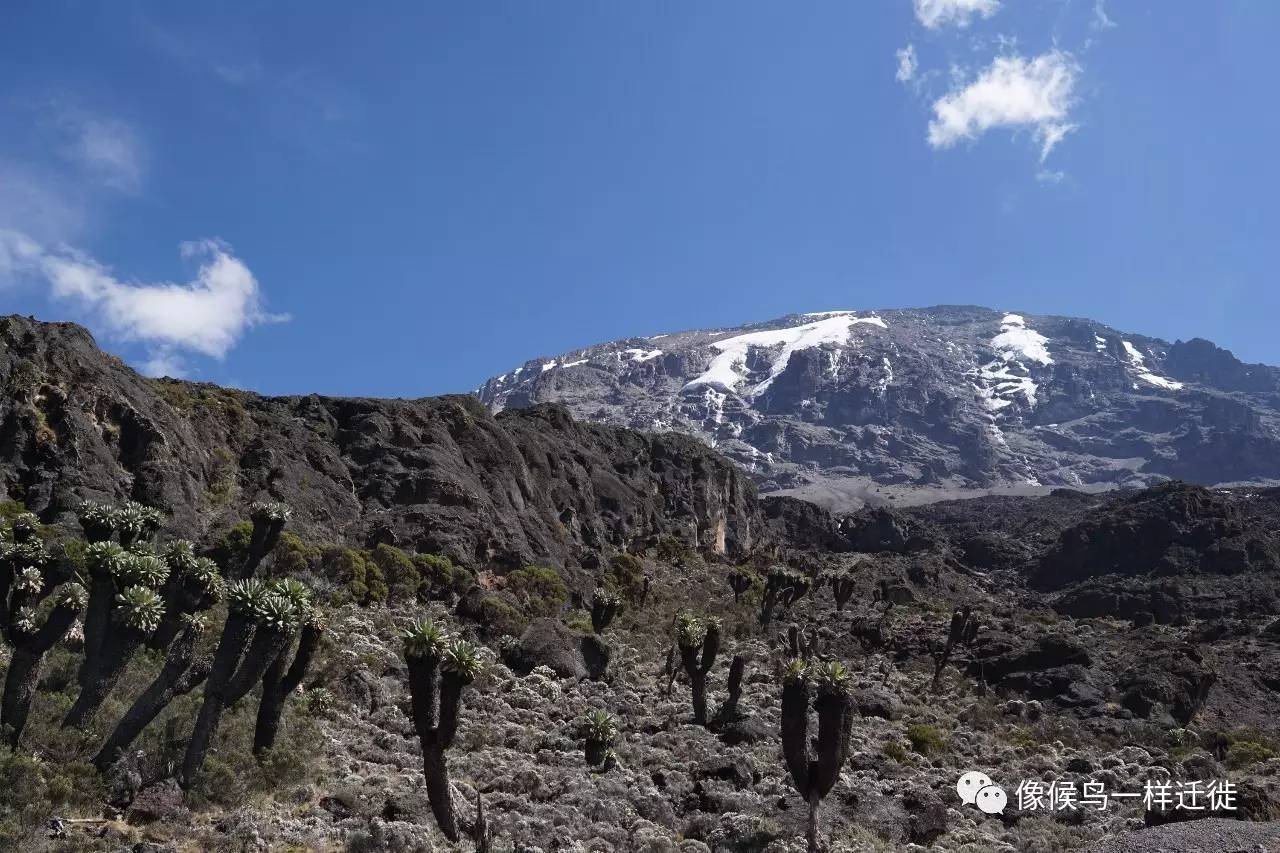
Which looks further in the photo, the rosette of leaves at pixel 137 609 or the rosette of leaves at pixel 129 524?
the rosette of leaves at pixel 129 524

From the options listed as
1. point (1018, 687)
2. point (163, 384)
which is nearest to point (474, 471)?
point (163, 384)

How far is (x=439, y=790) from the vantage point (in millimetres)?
18750

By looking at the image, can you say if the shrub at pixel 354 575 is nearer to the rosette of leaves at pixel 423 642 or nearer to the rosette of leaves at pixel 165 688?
the rosette of leaves at pixel 165 688

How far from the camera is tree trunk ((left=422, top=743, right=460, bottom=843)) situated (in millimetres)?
18625

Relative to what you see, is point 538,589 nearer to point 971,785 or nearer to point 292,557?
point 292,557

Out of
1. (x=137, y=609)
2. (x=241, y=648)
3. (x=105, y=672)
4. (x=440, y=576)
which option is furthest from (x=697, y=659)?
(x=105, y=672)

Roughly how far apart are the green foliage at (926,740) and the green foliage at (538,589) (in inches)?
868

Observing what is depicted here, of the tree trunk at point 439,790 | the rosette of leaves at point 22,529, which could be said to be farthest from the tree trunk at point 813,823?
the rosette of leaves at point 22,529

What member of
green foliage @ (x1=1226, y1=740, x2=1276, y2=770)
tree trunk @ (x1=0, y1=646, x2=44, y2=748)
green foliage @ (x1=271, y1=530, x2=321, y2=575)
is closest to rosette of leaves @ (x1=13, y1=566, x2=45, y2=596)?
tree trunk @ (x1=0, y1=646, x2=44, y2=748)

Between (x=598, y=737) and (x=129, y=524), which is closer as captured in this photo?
(x=129, y=524)

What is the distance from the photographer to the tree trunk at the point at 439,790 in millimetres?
18625

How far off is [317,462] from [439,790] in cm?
3686

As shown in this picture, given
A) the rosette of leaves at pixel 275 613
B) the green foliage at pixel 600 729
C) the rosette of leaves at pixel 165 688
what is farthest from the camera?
the green foliage at pixel 600 729

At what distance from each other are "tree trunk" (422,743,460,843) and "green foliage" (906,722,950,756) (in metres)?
19.6
